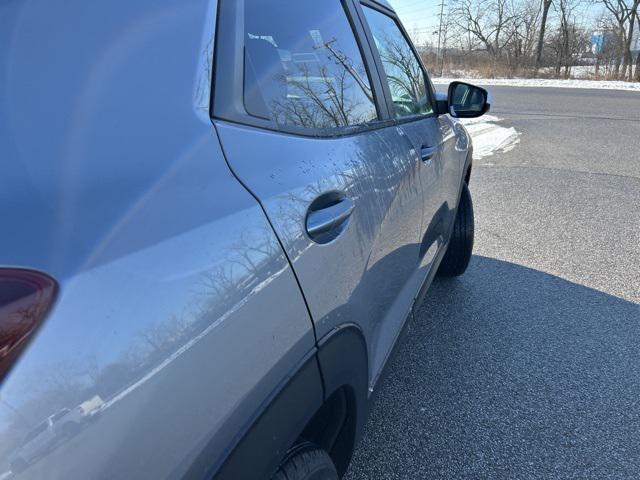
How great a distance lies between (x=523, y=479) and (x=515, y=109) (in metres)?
14.3

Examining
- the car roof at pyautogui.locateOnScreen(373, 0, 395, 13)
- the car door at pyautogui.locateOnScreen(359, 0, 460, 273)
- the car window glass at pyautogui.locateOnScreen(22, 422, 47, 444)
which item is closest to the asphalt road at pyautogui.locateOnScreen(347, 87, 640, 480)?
the car door at pyautogui.locateOnScreen(359, 0, 460, 273)

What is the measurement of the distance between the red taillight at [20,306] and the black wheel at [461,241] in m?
3.03

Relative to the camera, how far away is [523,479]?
77.0 inches

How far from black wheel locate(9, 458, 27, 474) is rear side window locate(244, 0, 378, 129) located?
0.83 m

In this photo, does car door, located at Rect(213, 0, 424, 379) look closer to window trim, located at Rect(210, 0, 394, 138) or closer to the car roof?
window trim, located at Rect(210, 0, 394, 138)

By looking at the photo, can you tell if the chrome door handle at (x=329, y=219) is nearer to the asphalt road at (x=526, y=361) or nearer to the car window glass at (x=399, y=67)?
the asphalt road at (x=526, y=361)

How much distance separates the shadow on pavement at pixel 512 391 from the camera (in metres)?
2.04

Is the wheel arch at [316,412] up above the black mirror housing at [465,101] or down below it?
below

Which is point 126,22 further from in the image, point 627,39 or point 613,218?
point 627,39

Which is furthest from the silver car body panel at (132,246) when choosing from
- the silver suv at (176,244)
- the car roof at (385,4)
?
the car roof at (385,4)

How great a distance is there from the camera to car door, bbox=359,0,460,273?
2.17 m

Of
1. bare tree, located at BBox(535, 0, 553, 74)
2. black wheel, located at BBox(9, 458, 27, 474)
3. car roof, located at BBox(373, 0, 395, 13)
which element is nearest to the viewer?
black wheel, located at BBox(9, 458, 27, 474)

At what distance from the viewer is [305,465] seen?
119 centimetres

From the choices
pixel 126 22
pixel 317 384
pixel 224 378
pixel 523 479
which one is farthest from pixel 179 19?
pixel 523 479
